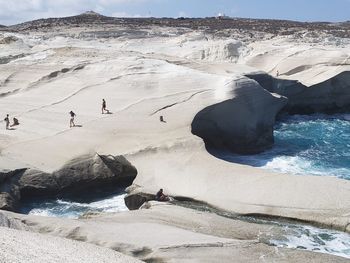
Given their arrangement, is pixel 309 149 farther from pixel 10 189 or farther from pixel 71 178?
pixel 10 189

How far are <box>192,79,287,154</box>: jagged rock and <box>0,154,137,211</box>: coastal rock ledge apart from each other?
575cm

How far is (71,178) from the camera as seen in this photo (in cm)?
2408

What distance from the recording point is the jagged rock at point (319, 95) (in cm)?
4334

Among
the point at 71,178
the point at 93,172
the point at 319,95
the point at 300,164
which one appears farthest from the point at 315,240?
the point at 319,95

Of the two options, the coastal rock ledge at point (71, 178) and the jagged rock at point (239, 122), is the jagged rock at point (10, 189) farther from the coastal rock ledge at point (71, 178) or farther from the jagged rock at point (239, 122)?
the jagged rock at point (239, 122)

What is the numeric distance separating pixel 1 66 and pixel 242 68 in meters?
17.5

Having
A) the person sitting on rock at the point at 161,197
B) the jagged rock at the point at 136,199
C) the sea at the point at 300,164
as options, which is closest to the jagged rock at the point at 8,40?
the sea at the point at 300,164

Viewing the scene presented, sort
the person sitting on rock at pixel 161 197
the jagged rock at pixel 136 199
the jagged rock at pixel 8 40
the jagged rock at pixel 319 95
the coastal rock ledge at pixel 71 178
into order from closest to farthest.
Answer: the person sitting on rock at pixel 161 197 → the jagged rock at pixel 136 199 → the coastal rock ledge at pixel 71 178 → the jagged rock at pixel 319 95 → the jagged rock at pixel 8 40

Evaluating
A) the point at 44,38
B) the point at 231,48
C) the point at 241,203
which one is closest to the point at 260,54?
the point at 231,48

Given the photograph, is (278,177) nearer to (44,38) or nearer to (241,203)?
(241,203)

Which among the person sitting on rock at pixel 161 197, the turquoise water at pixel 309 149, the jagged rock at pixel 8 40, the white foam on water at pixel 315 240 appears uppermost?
the jagged rock at pixel 8 40

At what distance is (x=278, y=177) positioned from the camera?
21203 millimetres

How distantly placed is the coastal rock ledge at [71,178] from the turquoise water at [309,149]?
7064 mm

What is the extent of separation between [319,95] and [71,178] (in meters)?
27.1
